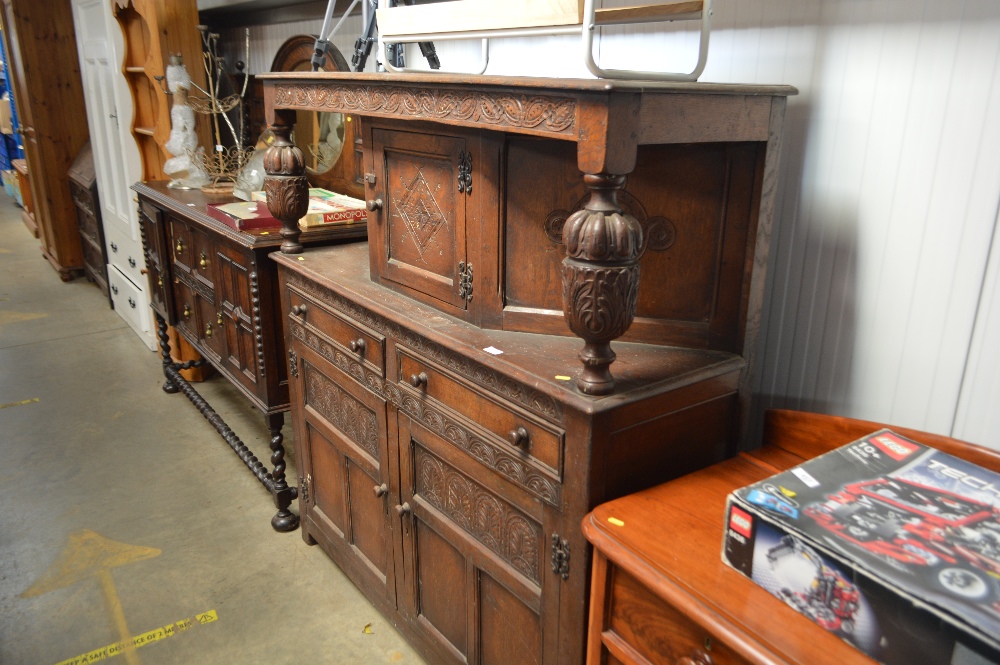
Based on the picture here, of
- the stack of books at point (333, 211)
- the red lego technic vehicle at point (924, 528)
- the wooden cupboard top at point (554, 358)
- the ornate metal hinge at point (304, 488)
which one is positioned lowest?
the ornate metal hinge at point (304, 488)

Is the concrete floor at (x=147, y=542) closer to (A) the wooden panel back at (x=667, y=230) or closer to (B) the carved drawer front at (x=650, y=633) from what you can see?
(B) the carved drawer front at (x=650, y=633)

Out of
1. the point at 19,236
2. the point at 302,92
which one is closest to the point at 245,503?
the point at 302,92

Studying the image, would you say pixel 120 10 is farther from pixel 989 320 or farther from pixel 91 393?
pixel 989 320

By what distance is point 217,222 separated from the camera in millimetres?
2959

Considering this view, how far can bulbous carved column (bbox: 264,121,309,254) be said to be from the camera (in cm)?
230

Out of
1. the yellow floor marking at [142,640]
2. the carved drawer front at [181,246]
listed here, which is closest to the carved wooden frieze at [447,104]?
the carved drawer front at [181,246]

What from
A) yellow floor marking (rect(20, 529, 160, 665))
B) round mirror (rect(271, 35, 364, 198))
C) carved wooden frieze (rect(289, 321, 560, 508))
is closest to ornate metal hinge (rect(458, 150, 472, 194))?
carved wooden frieze (rect(289, 321, 560, 508))

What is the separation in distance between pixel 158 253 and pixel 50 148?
3.11 m

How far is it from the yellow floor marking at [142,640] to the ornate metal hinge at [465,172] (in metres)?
1.72

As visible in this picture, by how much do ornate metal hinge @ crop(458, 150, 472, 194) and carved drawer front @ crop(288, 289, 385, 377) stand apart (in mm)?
487

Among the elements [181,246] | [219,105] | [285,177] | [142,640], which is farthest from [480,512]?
[219,105]

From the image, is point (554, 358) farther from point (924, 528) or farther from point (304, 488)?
point (304, 488)

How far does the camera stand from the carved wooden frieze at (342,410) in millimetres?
2158

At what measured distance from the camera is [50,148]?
238 inches
